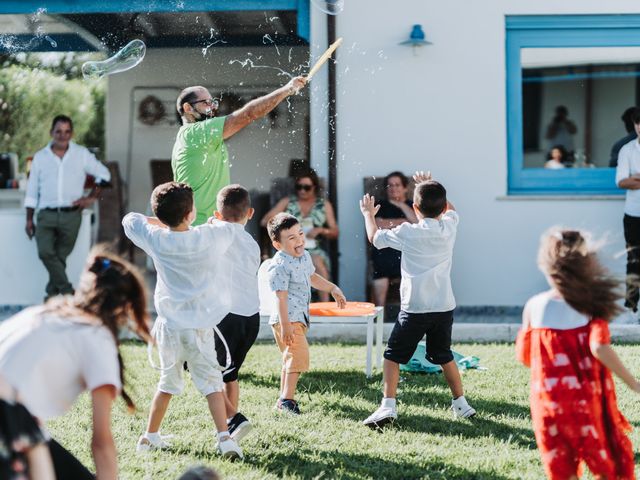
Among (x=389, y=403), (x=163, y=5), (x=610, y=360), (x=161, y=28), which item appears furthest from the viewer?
(x=161, y=28)

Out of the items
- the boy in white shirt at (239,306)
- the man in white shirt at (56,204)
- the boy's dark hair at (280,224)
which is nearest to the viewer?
the boy in white shirt at (239,306)

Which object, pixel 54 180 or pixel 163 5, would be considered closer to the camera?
Result: pixel 163 5

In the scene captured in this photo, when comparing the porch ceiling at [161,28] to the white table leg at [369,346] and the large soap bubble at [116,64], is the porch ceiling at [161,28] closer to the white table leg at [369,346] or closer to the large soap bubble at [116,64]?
the large soap bubble at [116,64]

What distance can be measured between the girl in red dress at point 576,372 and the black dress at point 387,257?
5.33m

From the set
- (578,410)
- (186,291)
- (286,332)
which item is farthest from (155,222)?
(578,410)

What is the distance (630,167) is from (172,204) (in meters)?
5.55

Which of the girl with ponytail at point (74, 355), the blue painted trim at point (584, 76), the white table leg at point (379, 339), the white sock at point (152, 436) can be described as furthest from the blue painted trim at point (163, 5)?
the girl with ponytail at point (74, 355)

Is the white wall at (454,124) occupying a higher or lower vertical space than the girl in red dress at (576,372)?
higher

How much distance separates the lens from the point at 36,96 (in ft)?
59.6

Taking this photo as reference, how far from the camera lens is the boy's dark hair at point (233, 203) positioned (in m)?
5.05

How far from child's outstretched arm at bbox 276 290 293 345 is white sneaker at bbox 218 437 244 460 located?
1.02 m

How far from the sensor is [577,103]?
43.8ft

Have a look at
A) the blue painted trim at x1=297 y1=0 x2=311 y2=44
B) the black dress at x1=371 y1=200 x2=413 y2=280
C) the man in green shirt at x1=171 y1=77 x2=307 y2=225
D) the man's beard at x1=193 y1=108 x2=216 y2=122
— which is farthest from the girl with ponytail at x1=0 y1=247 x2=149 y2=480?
the blue painted trim at x1=297 y1=0 x2=311 y2=44

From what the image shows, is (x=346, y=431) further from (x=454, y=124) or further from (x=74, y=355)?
(x=454, y=124)
